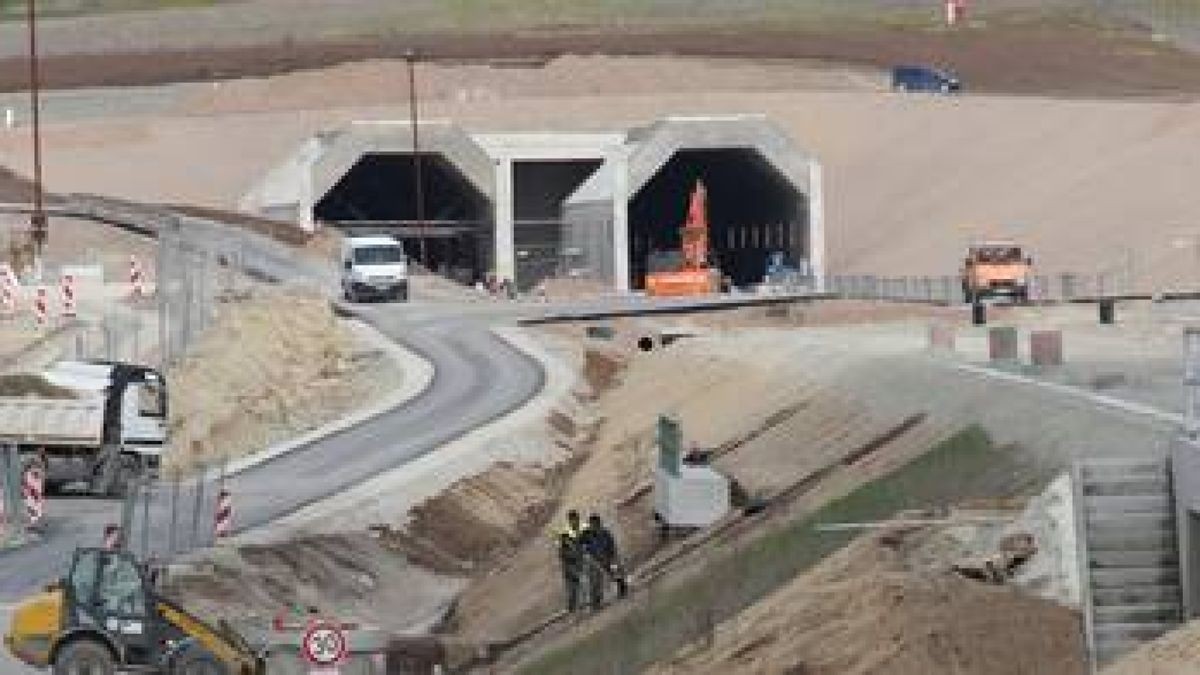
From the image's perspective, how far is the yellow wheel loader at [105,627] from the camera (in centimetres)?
3166

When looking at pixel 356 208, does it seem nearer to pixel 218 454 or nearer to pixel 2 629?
pixel 218 454

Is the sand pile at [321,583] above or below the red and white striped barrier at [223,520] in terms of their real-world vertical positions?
below

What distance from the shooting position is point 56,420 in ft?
177

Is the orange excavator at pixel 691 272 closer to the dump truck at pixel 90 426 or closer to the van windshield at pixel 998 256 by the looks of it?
the van windshield at pixel 998 256

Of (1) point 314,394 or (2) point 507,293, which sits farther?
(2) point 507,293

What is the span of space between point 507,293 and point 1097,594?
80.4 metres

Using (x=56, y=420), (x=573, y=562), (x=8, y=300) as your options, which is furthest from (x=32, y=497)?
(x=8, y=300)

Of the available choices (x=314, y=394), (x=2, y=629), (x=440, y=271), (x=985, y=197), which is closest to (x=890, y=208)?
(x=985, y=197)

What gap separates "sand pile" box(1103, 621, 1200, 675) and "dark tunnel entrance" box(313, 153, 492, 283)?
94.4 m

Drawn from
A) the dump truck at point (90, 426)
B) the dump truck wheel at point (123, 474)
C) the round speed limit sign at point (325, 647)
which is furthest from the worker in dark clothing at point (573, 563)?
the dump truck wheel at point (123, 474)

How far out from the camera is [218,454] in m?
64.2

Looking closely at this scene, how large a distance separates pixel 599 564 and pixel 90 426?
61.2 feet

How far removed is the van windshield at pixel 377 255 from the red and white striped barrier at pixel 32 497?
4445 centimetres

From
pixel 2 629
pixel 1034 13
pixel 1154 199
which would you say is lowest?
pixel 2 629
